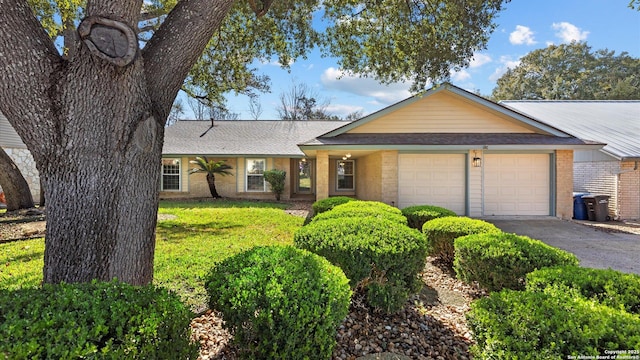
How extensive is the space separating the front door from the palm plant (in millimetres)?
4538

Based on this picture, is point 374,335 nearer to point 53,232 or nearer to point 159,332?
point 159,332

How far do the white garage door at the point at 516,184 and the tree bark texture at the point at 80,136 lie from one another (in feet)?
37.4

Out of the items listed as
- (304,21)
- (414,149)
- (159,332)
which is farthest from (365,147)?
(159,332)

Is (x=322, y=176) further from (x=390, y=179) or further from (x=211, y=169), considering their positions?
(x=211, y=169)

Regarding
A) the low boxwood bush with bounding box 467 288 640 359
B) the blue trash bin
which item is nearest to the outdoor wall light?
the blue trash bin

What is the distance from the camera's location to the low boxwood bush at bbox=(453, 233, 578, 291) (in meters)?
3.69

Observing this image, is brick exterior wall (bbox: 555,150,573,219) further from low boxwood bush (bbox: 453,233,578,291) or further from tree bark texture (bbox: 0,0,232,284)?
tree bark texture (bbox: 0,0,232,284)

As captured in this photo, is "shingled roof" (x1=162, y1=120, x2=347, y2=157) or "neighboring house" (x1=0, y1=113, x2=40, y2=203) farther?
"shingled roof" (x1=162, y1=120, x2=347, y2=157)

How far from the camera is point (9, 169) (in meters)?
10.9

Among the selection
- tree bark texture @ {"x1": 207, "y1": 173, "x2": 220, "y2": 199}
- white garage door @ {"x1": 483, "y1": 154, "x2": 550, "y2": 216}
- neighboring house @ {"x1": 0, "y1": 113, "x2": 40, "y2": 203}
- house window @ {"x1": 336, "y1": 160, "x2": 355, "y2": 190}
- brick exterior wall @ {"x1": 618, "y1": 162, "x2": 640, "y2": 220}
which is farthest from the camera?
house window @ {"x1": 336, "y1": 160, "x2": 355, "y2": 190}

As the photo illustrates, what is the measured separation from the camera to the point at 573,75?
33.4 m

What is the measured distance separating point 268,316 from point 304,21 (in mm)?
7539

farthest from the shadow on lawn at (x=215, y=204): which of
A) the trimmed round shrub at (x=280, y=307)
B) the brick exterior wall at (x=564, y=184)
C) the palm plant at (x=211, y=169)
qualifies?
the trimmed round shrub at (x=280, y=307)

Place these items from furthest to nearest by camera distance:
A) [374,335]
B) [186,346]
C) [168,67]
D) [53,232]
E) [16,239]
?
1. [16,239]
2. [374,335]
3. [168,67]
4. [53,232]
5. [186,346]
